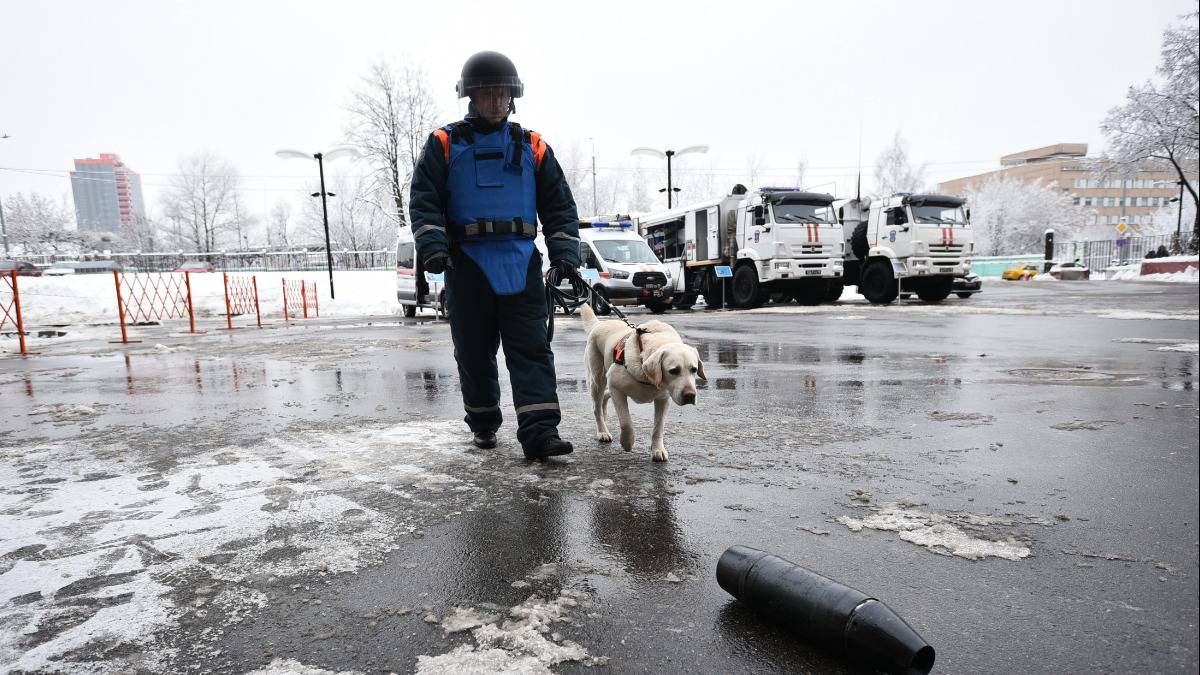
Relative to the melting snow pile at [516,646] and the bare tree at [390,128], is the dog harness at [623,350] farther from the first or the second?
the bare tree at [390,128]

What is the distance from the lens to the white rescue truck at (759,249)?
17.8m

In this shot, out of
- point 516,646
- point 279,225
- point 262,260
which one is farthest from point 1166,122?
point 279,225

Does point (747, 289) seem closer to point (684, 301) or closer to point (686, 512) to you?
point (684, 301)

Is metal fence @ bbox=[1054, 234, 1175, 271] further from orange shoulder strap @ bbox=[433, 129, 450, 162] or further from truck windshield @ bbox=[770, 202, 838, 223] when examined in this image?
orange shoulder strap @ bbox=[433, 129, 450, 162]

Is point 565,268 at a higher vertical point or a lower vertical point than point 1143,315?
higher

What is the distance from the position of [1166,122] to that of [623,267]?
29.4 m

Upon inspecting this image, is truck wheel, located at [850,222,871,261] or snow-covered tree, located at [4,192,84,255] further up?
snow-covered tree, located at [4,192,84,255]

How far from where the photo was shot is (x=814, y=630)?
170cm

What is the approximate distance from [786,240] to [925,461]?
15.0 meters

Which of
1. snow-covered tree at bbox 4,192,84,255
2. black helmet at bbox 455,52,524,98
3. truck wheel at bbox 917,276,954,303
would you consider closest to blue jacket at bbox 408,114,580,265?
black helmet at bbox 455,52,524,98

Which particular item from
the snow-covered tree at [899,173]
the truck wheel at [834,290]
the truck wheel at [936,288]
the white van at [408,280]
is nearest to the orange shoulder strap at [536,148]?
the white van at [408,280]

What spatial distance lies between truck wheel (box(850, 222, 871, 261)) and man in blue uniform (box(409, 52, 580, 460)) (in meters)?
18.3

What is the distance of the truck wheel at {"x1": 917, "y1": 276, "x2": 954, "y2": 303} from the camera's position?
62.0ft

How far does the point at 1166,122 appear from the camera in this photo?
2958 cm
